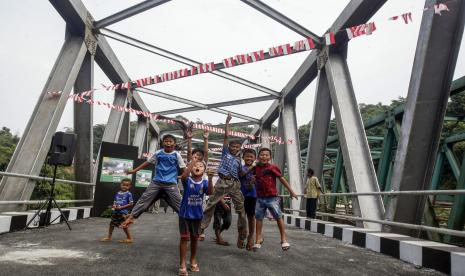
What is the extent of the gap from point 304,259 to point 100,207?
8012 mm

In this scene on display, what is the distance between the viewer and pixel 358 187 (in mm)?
7590

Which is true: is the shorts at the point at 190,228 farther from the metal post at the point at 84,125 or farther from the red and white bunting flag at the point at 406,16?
the metal post at the point at 84,125

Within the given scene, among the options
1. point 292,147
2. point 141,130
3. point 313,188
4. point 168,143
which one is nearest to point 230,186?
point 168,143

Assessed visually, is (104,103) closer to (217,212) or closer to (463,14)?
(217,212)

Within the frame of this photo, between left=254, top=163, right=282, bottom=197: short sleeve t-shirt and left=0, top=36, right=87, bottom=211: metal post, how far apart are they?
15.9 ft

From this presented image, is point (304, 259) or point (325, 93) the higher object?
point (325, 93)

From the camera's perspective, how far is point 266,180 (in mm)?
5262

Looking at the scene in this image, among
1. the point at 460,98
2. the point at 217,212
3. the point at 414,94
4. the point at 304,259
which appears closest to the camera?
the point at 304,259

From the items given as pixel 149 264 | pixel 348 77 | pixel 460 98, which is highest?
pixel 460 98

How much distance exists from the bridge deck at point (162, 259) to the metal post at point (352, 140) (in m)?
1.87

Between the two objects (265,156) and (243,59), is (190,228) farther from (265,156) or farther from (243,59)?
(243,59)

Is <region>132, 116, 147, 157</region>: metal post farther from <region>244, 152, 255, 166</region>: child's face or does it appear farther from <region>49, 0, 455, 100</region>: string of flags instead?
<region>244, 152, 255, 166</region>: child's face

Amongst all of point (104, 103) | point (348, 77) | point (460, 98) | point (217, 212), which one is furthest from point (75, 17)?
point (460, 98)

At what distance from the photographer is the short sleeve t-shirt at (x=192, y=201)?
3.69 metres
